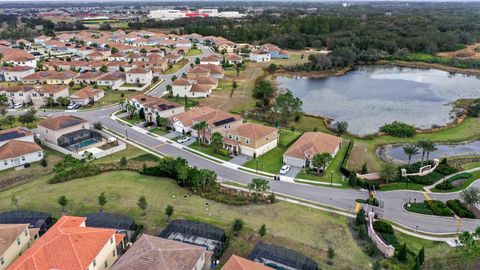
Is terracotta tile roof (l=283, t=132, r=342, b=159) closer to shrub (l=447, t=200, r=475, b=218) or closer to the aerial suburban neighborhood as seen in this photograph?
the aerial suburban neighborhood

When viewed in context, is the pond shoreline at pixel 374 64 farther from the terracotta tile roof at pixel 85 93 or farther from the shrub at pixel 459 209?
the terracotta tile roof at pixel 85 93

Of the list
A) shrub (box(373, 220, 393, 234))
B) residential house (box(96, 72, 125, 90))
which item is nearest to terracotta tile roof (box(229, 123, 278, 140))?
shrub (box(373, 220, 393, 234))

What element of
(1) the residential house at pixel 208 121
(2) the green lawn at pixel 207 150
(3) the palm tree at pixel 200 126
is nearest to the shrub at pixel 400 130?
(1) the residential house at pixel 208 121

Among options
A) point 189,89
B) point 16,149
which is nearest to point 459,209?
point 16,149

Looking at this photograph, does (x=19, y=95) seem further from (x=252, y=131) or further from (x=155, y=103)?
(x=252, y=131)

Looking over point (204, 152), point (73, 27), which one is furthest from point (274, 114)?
point (73, 27)

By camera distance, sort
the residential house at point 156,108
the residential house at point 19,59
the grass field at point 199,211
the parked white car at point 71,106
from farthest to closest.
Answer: the residential house at point 19,59 < the parked white car at point 71,106 < the residential house at point 156,108 < the grass field at point 199,211
